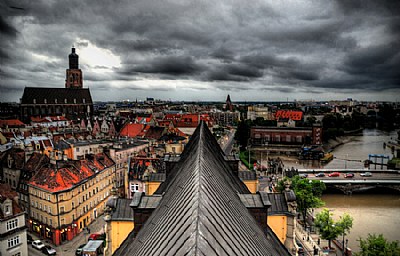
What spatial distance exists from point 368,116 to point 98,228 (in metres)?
133

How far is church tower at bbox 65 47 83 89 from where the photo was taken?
111m

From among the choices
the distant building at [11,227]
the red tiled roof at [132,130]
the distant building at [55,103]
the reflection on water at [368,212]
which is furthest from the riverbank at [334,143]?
the distant building at [55,103]

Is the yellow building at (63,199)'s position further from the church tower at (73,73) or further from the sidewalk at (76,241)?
the church tower at (73,73)

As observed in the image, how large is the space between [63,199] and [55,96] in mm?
78464

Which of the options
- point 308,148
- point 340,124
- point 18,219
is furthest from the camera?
point 340,124

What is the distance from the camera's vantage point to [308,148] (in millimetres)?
69688

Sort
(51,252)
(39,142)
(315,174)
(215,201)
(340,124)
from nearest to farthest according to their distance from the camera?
(215,201) → (51,252) → (39,142) → (315,174) → (340,124)

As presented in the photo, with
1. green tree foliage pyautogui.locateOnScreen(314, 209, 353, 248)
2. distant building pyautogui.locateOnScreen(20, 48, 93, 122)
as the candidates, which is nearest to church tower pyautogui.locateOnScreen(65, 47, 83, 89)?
distant building pyautogui.locateOnScreen(20, 48, 93, 122)

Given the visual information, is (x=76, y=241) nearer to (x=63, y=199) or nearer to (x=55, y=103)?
(x=63, y=199)

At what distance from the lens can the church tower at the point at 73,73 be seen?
111 meters

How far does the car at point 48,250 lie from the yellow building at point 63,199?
3.30ft

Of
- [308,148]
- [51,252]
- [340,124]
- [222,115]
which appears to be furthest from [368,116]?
[51,252]

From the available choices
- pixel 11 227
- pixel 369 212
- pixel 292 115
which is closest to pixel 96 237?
pixel 11 227

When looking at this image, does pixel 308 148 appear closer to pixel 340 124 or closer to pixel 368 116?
pixel 340 124
